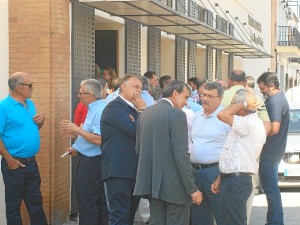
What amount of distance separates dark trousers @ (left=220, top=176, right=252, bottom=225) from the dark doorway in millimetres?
6754

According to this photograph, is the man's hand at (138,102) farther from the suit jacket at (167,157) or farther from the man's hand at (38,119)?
the man's hand at (38,119)

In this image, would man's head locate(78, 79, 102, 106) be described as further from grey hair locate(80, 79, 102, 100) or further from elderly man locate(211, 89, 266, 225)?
elderly man locate(211, 89, 266, 225)

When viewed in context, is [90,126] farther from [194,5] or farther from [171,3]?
[194,5]

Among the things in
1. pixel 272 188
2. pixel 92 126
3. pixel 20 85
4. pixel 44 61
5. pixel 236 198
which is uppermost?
pixel 44 61

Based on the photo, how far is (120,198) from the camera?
8.27m

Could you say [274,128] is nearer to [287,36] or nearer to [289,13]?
[287,36]

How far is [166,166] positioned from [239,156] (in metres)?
0.88

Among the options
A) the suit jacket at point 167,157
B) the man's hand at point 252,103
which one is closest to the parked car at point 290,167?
the man's hand at point 252,103

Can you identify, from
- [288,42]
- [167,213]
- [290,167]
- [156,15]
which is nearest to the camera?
[167,213]

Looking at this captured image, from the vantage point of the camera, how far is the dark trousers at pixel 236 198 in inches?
305

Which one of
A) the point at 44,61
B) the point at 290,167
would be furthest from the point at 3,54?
the point at 290,167

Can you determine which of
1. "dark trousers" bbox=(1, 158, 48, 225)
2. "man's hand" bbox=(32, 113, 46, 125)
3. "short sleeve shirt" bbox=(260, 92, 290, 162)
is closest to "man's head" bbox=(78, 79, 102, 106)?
"man's hand" bbox=(32, 113, 46, 125)

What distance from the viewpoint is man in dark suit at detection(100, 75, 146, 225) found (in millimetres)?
8188

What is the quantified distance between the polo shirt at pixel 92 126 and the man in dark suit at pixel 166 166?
143 centimetres
